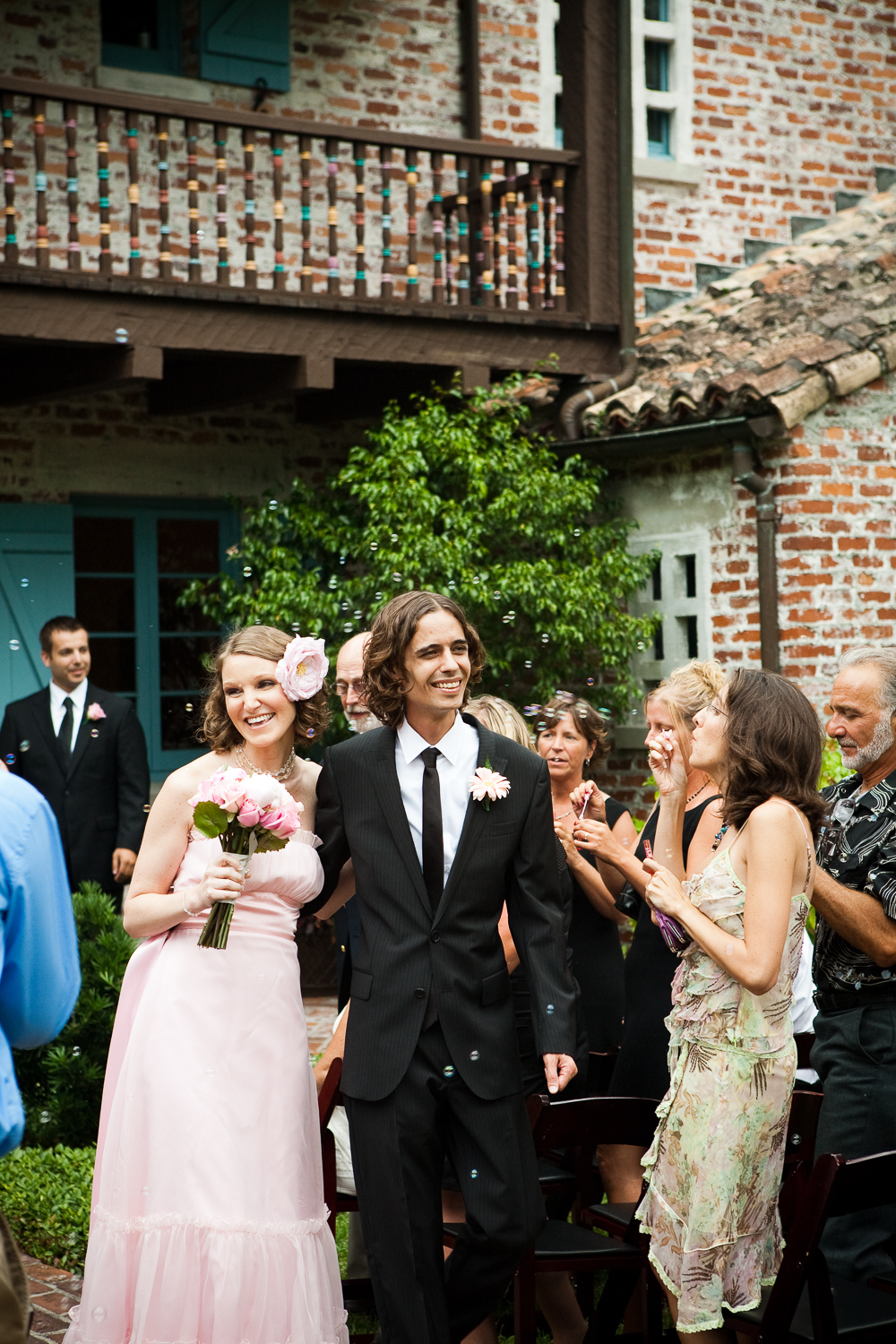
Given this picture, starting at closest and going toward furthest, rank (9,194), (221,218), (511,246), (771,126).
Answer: (9,194), (221,218), (511,246), (771,126)

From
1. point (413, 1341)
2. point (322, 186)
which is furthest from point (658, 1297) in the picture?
point (322, 186)

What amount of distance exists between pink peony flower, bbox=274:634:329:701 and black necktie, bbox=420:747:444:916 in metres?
0.42

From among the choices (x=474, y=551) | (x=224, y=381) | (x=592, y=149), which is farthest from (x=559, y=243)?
(x=474, y=551)

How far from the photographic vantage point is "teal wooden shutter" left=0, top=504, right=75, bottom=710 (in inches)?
368

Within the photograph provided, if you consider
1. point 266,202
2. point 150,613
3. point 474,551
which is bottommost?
point 150,613

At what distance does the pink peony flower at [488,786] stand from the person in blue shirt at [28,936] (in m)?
1.08

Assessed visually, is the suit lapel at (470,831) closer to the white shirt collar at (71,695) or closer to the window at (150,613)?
the white shirt collar at (71,695)

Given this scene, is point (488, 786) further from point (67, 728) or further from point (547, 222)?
point (547, 222)

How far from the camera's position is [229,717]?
4098 millimetres

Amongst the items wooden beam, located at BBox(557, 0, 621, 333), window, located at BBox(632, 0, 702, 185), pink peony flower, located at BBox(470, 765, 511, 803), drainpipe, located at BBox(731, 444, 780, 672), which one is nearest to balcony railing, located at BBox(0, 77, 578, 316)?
wooden beam, located at BBox(557, 0, 621, 333)

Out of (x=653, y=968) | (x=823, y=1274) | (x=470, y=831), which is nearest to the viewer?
(x=823, y=1274)

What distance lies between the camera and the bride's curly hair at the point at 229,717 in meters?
4.04

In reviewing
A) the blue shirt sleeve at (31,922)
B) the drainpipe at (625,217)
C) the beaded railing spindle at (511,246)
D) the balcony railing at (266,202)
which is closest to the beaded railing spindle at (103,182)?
the balcony railing at (266,202)

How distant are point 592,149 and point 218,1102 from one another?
7575 mm
